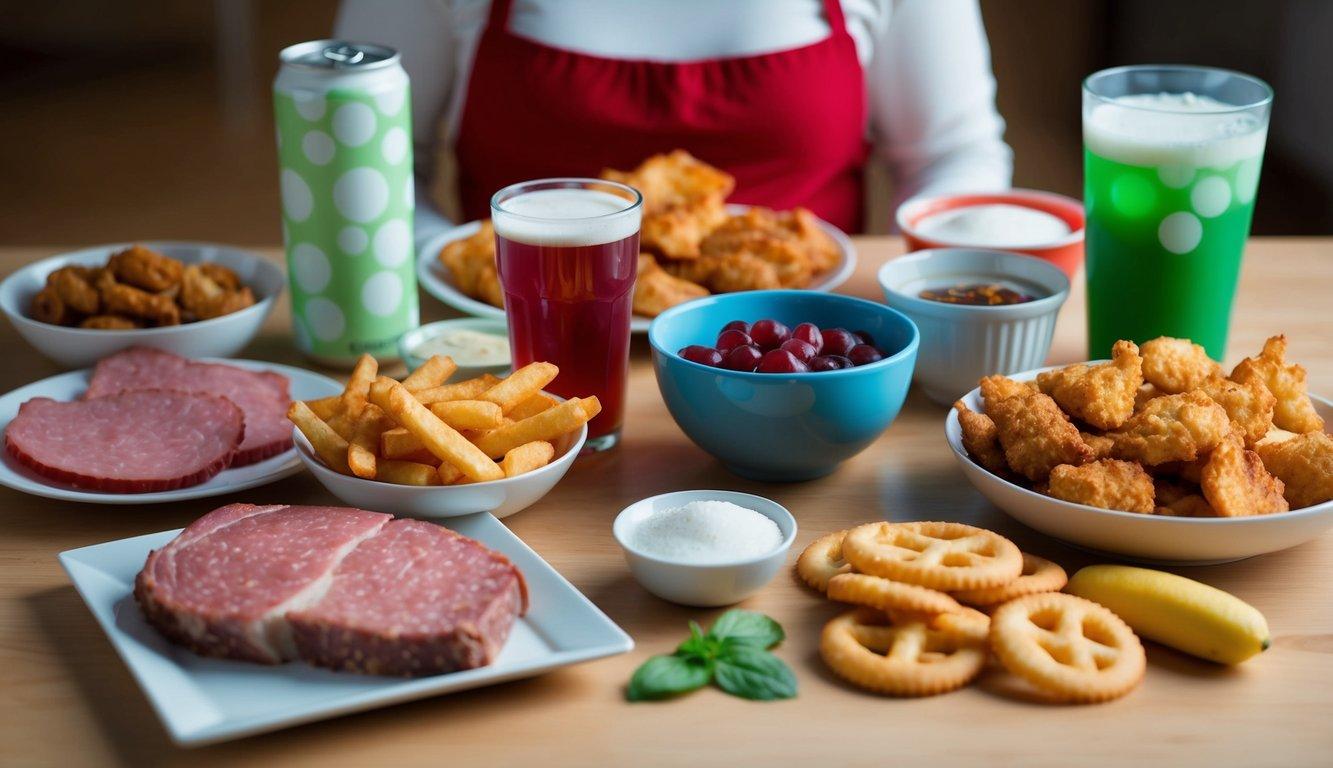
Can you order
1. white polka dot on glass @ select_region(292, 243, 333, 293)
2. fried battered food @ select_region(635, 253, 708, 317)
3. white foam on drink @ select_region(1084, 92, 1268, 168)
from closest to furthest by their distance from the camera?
white foam on drink @ select_region(1084, 92, 1268, 168) < white polka dot on glass @ select_region(292, 243, 333, 293) < fried battered food @ select_region(635, 253, 708, 317)

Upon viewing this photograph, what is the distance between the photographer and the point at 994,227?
1903 mm

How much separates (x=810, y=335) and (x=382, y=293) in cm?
61

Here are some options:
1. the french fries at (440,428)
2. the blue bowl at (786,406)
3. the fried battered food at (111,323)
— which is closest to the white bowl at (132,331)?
the fried battered food at (111,323)

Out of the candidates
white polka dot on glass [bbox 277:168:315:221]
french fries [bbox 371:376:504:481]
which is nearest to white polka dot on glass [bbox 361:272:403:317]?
white polka dot on glass [bbox 277:168:315:221]

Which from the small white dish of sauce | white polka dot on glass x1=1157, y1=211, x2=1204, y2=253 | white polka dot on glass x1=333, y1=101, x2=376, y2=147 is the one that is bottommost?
the small white dish of sauce

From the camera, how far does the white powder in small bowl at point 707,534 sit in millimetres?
1151

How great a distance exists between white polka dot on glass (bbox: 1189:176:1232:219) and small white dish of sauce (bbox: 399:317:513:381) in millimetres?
849

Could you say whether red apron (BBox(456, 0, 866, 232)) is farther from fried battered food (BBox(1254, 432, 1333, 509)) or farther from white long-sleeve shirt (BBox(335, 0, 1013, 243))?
A: fried battered food (BBox(1254, 432, 1333, 509))

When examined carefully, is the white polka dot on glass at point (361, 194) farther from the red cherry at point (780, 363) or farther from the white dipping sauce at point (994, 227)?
the white dipping sauce at point (994, 227)

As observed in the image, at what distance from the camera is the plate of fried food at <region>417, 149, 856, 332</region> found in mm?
1826

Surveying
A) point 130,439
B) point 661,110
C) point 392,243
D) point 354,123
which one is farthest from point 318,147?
point 661,110

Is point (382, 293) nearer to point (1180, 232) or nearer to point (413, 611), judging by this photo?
point (413, 611)

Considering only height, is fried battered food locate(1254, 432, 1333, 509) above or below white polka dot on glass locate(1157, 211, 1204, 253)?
below

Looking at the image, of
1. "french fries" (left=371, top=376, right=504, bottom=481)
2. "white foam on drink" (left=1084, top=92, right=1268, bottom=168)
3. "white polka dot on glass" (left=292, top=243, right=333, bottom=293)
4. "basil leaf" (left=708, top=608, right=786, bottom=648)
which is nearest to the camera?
"basil leaf" (left=708, top=608, right=786, bottom=648)
